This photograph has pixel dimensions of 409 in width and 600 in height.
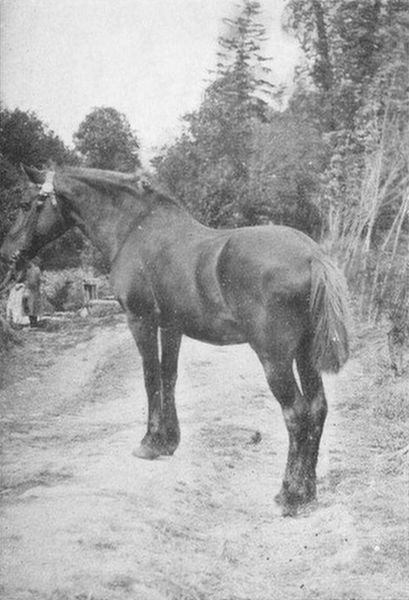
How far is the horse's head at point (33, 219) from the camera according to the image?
13.7ft

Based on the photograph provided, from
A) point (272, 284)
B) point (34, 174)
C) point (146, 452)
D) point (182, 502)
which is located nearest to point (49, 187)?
point (34, 174)

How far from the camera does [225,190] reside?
4418mm

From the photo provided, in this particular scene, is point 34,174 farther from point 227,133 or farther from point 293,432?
point 293,432

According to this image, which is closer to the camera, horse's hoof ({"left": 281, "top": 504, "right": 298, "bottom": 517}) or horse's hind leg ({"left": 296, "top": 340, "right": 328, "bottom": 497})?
horse's hoof ({"left": 281, "top": 504, "right": 298, "bottom": 517})

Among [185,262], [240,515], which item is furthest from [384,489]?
[185,262]

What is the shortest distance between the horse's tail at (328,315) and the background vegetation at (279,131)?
3.00 ft

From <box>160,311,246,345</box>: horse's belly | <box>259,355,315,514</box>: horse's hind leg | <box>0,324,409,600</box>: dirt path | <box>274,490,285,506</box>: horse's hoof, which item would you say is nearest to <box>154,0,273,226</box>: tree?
<box>160,311,246,345</box>: horse's belly

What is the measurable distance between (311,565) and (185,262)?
6.07ft

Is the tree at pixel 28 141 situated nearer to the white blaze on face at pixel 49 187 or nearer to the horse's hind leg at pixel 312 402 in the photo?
the white blaze on face at pixel 49 187

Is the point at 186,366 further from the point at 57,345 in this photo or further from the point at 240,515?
the point at 240,515

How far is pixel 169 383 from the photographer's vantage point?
4473mm

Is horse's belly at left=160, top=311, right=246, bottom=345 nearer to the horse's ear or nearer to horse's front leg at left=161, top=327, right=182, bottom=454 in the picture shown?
horse's front leg at left=161, top=327, right=182, bottom=454

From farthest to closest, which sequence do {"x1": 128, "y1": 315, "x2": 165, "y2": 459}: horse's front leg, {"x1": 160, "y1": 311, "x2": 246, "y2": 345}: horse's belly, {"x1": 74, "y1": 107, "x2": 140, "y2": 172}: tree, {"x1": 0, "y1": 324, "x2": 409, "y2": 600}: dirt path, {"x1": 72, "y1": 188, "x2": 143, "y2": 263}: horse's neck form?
{"x1": 72, "y1": 188, "x2": 143, "y2": 263}: horse's neck < {"x1": 128, "y1": 315, "x2": 165, "y2": 459}: horse's front leg < {"x1": 74, "y1": 107, "x2": 140, "y2": 172}: tree < {"x1": 160, "y1": 311, "x2": 246, "y2": 345}: horse's belly < {"x1": 0, "y1": 324, "x2": 409, "y2": 600}: dirt path

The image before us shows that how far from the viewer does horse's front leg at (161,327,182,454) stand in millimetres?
4410
